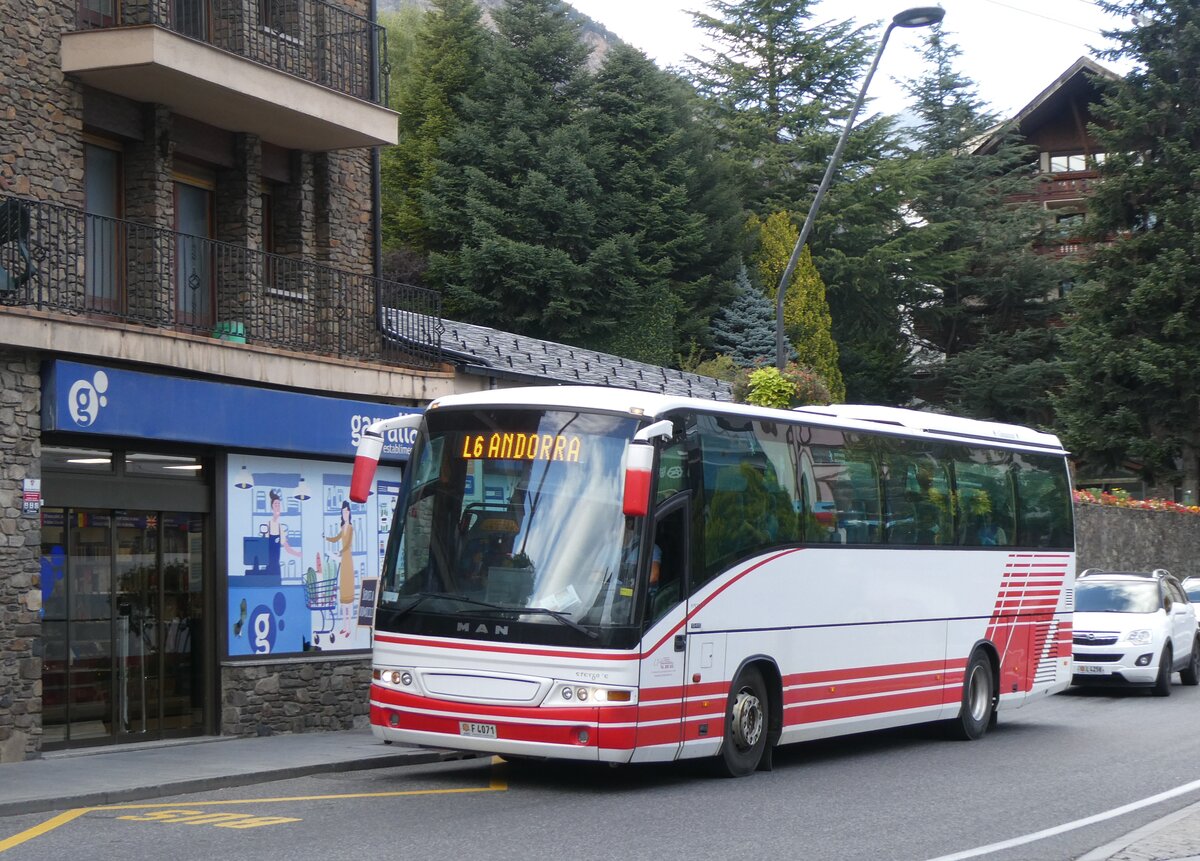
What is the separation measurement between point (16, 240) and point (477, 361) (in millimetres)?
7740

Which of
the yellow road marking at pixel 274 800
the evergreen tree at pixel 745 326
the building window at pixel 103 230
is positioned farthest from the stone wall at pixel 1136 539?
the yellow road marking at pixel 274 800

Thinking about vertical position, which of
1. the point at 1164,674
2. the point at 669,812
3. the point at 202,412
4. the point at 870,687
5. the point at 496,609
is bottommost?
the point at 1164,674

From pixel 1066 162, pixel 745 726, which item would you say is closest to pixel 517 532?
pixel 745 726

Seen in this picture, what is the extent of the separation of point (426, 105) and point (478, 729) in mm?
43237

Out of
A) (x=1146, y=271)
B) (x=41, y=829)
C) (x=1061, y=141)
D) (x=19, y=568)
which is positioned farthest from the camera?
(x=1061, y=141)

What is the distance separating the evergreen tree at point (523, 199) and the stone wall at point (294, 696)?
26.5 m

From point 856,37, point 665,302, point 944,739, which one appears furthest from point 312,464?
point 856,37

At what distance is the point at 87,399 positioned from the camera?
15148 millimetres

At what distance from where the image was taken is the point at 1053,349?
5981 centimetres

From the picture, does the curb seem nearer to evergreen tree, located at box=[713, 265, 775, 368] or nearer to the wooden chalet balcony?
the wooden chalet balcony

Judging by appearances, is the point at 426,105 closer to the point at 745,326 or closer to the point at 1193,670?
the point at 745,326

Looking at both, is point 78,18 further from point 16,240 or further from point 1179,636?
point 1179,636

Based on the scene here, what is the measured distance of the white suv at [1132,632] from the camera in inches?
910

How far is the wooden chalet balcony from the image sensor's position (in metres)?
16.1
